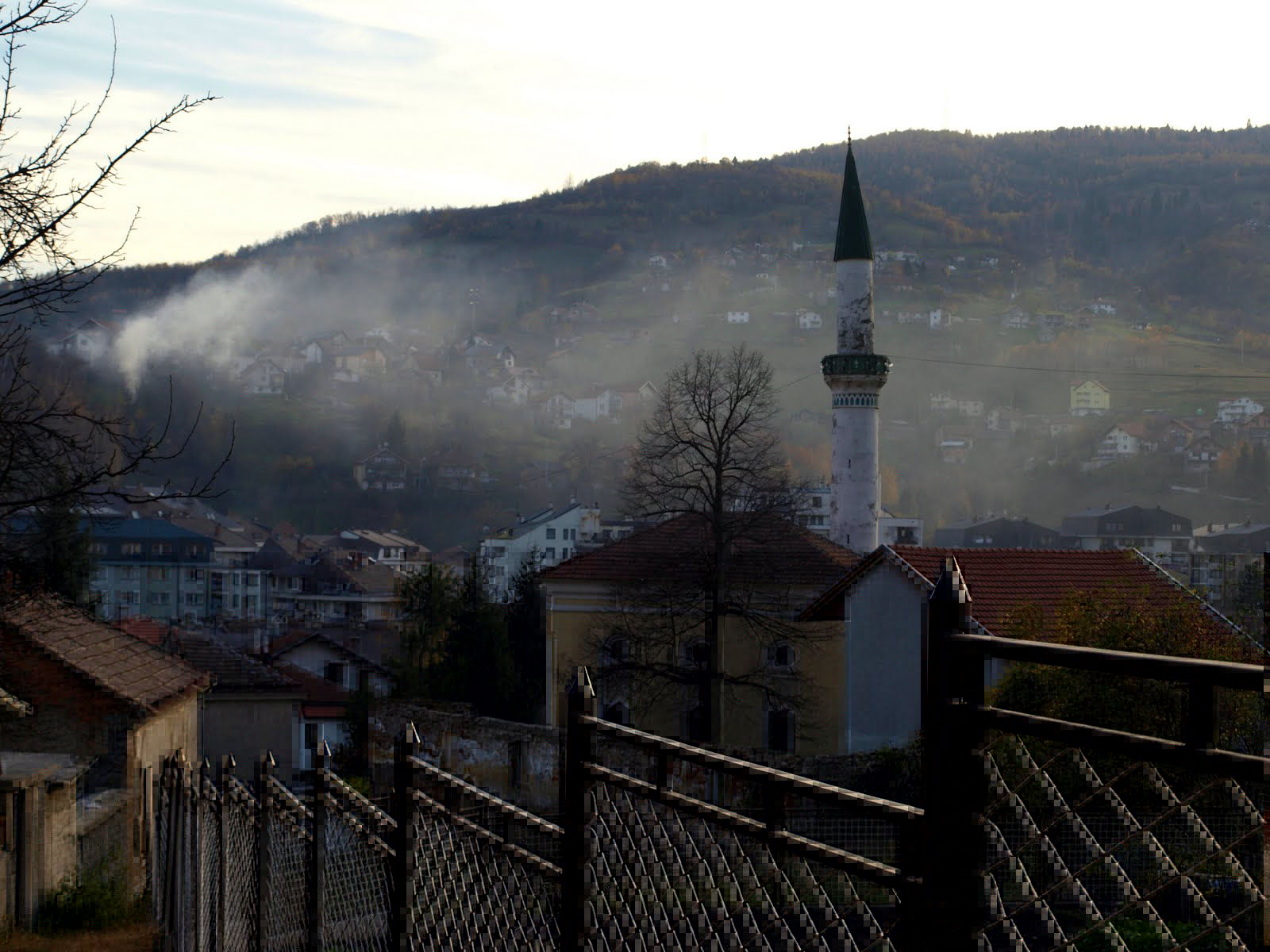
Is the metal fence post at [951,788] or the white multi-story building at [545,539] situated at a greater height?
the metal fence post at [951,788]

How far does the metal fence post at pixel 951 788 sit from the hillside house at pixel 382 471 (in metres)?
105

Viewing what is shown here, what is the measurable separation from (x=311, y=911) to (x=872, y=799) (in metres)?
2.98

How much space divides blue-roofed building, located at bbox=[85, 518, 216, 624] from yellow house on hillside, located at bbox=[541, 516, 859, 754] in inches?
1843

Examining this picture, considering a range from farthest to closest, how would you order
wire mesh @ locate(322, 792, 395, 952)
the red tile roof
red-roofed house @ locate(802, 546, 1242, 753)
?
red-roofed house @ locate(802, 546, 1242, 753)
the red tile roof
wire mesh @ locate(322, 792, 395, 952)

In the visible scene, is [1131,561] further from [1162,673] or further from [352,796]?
[1162,673]

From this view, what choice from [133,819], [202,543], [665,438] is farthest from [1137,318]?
[133,819]

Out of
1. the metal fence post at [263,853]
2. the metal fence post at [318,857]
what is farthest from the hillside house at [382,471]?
the metal fence post at [318,857]

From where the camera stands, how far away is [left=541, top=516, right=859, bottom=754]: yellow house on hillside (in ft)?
101

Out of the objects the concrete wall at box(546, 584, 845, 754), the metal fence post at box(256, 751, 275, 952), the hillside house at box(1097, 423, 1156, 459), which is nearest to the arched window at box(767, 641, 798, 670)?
the concrete wall at box(546, 584, 845, 754)

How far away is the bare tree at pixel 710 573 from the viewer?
99.9 feet

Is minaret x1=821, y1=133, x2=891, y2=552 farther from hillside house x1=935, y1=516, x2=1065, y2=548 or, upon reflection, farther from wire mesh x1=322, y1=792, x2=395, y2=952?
wire mesh x1=322, y1=792, x2=395, y2=952

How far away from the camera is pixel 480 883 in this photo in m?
3.74

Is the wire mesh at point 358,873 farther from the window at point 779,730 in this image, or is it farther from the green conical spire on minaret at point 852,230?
the green conical spire on minaret at point 852,230

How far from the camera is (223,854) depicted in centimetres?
609
